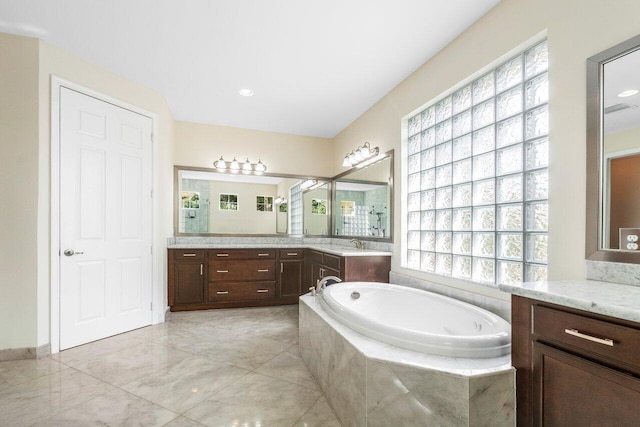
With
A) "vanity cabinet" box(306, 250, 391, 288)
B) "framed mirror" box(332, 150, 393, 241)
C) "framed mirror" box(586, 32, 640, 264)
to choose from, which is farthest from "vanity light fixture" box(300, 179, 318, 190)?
"framed mirror" box(586, 32, 640, 264)

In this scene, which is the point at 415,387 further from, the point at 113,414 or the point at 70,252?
the point at 70,252

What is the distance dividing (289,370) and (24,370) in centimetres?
191

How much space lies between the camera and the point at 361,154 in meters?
3.66

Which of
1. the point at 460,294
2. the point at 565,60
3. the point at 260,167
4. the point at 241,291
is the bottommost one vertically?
the point at 241,291

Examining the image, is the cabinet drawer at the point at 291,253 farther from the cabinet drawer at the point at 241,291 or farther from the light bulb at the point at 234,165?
the light bulb at the point at 234,165

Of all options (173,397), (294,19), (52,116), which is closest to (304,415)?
(173,397)

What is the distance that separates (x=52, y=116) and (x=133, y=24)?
1059 millimetres

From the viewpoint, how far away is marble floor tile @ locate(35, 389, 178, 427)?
1621 millimetres

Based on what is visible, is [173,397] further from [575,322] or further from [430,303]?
[575,322]

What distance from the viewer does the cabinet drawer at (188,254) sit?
3.67 meters

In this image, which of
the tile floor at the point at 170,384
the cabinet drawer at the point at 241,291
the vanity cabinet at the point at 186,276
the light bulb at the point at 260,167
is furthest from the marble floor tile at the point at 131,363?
the light bulb at the point at 260,167

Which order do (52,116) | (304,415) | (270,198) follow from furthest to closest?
(270,198)
(52,116)
(304,415)

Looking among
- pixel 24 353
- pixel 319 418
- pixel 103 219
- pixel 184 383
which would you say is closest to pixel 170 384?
pixel 184 383

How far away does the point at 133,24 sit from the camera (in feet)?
7.23
